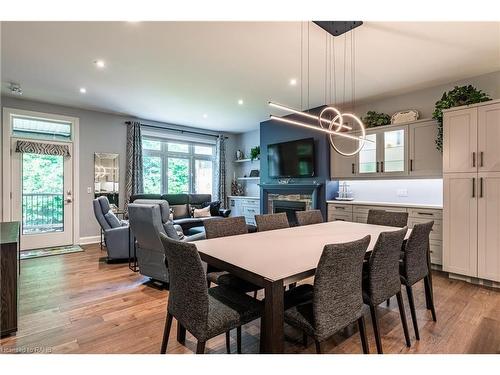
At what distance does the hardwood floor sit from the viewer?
202cm

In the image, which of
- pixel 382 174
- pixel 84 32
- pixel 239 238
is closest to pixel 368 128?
pixel 382 174

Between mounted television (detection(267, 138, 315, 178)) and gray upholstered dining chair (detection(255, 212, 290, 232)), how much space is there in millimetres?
2504

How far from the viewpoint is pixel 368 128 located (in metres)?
4.75

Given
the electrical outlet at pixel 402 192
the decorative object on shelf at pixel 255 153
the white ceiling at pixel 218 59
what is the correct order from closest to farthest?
1. the white ceiling at pixel 218 59
2. the electrical outlet at pixel 402 192
3. the decorative object on shelf at pixel 255 153

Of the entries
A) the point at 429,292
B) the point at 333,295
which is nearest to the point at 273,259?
the point at 333,295

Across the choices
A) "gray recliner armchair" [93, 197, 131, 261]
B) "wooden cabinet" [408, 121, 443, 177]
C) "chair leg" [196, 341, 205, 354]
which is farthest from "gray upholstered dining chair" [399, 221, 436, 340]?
"gray recliner armchair" [93, 197, 131, 261]

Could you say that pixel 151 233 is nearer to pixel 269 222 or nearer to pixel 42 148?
pixel 269 222

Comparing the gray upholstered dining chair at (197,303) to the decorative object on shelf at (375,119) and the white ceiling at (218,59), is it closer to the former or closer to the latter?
the white ceiling at (218,59)

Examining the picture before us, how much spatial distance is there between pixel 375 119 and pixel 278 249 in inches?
147

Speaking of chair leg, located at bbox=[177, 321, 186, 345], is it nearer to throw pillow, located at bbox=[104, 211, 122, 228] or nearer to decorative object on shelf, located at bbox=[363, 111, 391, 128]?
throw pillow, located at bbox=[104, 211, 122, 228]

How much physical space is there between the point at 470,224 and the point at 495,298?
0.87m

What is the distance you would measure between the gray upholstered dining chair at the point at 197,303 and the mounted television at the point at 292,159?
4.05 meters

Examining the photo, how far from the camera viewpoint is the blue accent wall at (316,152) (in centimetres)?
523

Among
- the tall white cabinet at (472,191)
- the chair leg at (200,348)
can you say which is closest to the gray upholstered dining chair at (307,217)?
the tall white cabinet at (472,191)
